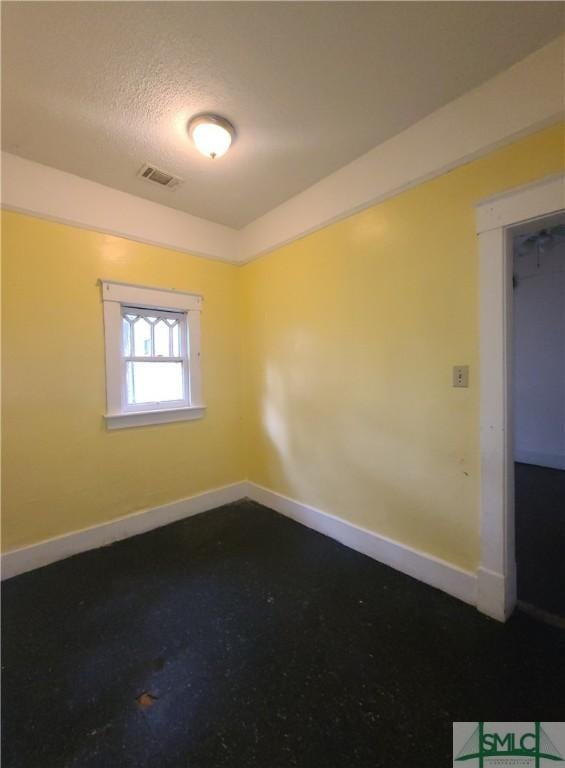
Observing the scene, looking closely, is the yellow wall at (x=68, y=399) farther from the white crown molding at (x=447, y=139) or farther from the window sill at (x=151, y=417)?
the white crown molding at (x=447, y=139)

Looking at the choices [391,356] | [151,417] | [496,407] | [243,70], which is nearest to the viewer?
[243,70]

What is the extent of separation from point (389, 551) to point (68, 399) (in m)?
2.53

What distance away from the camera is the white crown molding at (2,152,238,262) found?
207cm

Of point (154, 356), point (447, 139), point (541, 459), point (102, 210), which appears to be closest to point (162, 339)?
point (154, 356)

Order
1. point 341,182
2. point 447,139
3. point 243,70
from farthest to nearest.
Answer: point 341,182, point 447,139, point 243,70

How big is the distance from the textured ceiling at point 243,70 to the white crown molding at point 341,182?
0.08m

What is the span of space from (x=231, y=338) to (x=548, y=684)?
3059 mm

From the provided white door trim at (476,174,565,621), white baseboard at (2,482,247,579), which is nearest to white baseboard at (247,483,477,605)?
white door trim at (476,174,565,621)

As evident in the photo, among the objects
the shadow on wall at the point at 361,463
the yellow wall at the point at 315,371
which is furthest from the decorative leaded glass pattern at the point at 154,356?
the shadow on wall at the point at 361,463

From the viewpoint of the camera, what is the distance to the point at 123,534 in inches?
99.2

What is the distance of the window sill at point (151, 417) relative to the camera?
248cm

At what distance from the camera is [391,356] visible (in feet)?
6.79

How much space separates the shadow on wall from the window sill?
2.20 ft

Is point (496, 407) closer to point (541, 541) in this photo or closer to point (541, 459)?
point (541, 541)
